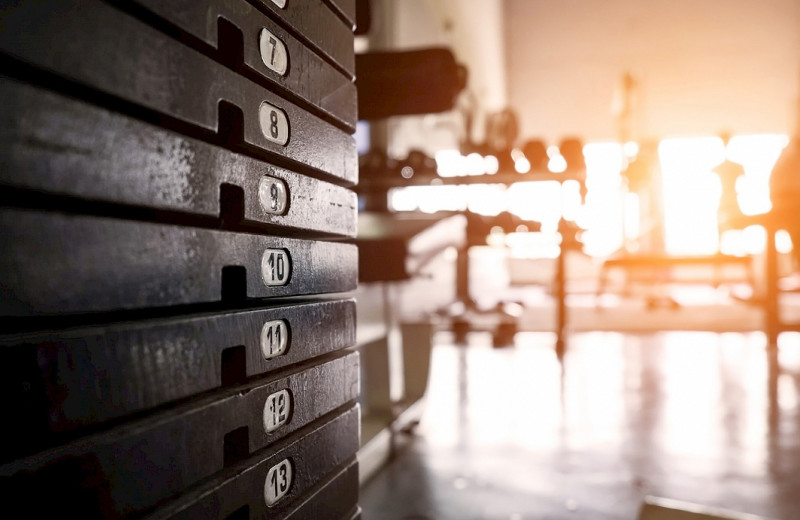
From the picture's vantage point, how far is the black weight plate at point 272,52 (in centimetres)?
40

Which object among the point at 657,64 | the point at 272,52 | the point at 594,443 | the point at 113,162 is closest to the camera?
the point at 113,162

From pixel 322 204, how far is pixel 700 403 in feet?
6.51

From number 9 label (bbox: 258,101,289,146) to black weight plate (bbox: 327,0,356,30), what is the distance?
0.56ft

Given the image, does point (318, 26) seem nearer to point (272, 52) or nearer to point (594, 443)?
point (272, 52)

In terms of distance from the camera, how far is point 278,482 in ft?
1.74

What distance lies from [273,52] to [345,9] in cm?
19

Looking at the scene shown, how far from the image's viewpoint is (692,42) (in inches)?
298

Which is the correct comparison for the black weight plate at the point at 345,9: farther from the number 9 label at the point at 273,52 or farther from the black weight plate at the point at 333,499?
the black weight plate at the point at 333,499

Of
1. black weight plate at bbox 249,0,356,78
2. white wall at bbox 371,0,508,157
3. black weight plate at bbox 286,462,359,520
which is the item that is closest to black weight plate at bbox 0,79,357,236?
black weight plate at bbox 249,0,356,78

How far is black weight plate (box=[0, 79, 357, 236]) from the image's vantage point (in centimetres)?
29

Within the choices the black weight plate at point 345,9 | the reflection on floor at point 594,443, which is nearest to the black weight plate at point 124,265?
the black weight plate at point 345,9

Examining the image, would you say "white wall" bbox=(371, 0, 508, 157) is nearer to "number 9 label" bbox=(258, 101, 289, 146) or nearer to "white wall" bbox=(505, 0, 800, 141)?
"white wall" bbox=(505, 0, 800, 141)

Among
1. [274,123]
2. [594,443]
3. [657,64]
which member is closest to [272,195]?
[274,123]

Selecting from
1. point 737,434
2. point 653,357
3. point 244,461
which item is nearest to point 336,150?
point 244,461
